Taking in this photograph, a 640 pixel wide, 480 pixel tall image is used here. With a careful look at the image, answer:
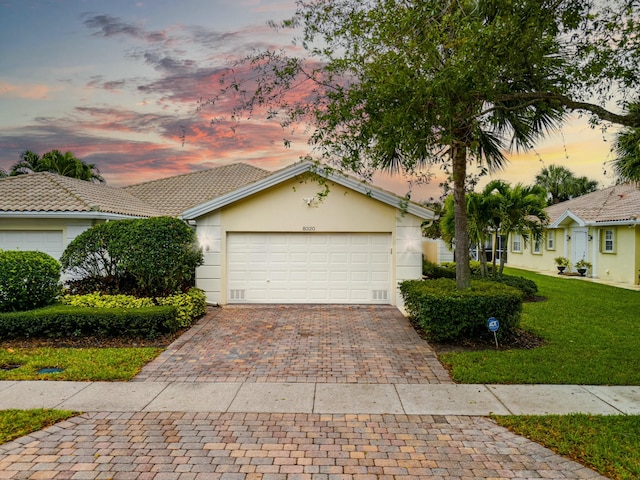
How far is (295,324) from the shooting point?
35.0 feet

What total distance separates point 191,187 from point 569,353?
58.1 feet

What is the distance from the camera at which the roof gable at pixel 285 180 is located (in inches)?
496

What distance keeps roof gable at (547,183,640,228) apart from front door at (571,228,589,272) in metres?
0.86

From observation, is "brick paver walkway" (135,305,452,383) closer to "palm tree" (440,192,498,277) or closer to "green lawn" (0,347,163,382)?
"green lawn" (0,347,163,382)

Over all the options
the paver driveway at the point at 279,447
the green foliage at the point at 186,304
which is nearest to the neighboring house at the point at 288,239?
the green foliage at the point at 186,304

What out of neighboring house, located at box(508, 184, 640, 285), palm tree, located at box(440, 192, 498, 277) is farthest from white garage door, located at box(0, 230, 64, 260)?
neighboring house, located at box(508, 184, 640, 285)

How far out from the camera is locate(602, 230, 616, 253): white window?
20391 millimetres

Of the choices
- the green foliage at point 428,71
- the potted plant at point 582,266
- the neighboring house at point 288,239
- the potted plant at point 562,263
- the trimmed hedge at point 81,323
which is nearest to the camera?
the green foliage at point 428,71

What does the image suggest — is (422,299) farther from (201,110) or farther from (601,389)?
(201,110)

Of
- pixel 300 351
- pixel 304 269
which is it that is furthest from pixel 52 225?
pixel 300 351

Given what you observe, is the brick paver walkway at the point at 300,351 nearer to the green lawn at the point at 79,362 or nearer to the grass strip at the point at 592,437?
the green lawn at the point at 79,362

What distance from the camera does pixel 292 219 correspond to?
13.1m

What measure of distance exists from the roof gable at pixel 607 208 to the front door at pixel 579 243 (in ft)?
2.81

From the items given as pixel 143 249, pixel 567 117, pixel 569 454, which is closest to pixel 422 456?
pixel 569 454
